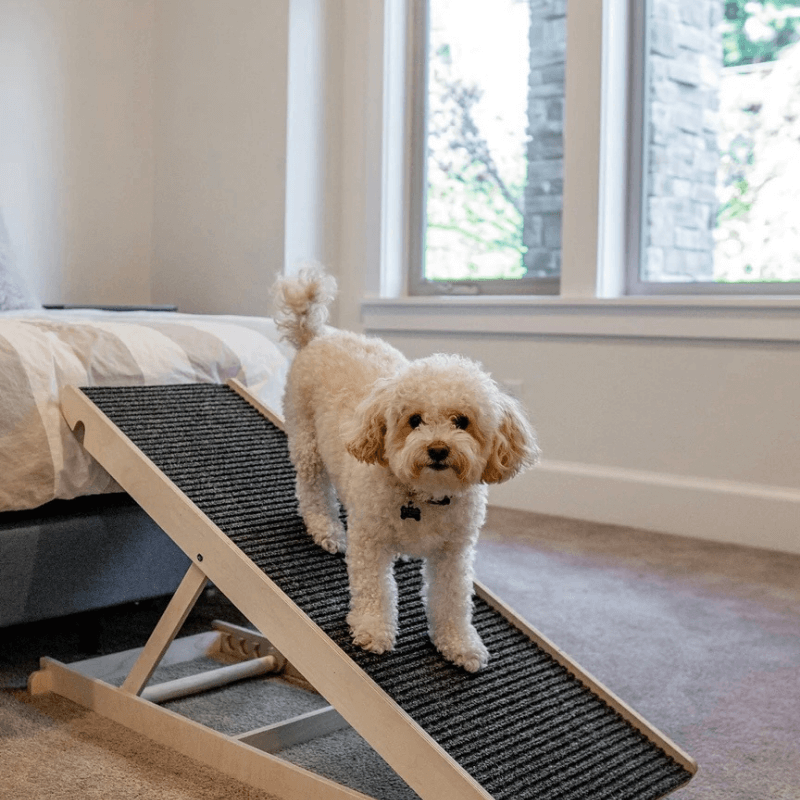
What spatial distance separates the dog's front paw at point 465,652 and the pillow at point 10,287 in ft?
7.54

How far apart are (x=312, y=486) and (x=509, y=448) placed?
1.76 feet

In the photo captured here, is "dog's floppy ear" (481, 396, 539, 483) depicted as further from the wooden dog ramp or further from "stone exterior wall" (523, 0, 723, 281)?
"stone exterior wall" (523, 0, 723, 281)

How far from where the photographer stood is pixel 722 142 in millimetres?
3518

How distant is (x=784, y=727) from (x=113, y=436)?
135 centimetres

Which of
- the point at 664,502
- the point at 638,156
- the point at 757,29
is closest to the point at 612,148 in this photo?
the point at 638,156

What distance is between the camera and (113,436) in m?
1.87

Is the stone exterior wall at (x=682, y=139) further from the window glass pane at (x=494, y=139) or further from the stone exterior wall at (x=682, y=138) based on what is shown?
the window glass pane at (x=494, y=139)

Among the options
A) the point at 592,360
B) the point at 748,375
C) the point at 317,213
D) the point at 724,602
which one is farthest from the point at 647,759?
the point at 317,213

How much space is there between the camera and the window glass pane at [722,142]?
338 centimetres

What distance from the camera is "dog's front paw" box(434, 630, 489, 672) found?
1.58 m

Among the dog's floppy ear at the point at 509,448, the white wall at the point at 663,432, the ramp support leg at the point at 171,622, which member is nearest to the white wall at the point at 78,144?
the white wall at the point at 663,432

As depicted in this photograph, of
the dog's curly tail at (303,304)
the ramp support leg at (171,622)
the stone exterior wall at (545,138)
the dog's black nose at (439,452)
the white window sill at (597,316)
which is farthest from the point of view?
the stone exterior wall at (545,138)

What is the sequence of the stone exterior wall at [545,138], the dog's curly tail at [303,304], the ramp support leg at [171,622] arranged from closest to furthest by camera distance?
the ramp support leg at [171,622] < the dog's curly tail at [303,304] < the stone exterior wall at [545,138]

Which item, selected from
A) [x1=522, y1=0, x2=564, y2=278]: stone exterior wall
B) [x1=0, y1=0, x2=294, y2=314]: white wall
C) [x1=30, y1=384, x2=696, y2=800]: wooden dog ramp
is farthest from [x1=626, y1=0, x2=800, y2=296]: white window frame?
[x1=30, y1=384, x2=696, y2=800]: wooden dog ramp
